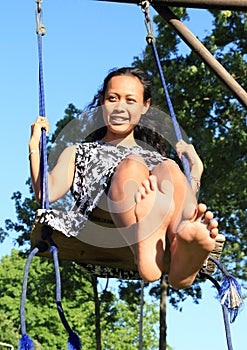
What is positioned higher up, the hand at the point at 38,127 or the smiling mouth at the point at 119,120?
the smiling mouth at the point at 119,120

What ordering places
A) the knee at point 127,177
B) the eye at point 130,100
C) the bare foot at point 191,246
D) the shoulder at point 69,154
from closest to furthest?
the bare foot at point 191,246 < the knee at point 127,177 < the shoulder at point 69,154 < the eye at point 130,100

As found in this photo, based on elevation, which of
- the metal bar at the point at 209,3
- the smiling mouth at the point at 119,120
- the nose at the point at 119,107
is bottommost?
the smiling mouth at the point at 119,120

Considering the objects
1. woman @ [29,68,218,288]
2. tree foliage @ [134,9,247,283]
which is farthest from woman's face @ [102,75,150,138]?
tree foliage @ [134,9,247,283]

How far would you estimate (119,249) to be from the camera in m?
3.22

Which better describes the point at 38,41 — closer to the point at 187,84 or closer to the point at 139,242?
the point at 139,242

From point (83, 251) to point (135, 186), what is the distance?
0.60 meters

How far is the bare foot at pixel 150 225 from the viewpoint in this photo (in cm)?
276

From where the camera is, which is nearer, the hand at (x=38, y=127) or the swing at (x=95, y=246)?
the swing at (x=95, y=246)

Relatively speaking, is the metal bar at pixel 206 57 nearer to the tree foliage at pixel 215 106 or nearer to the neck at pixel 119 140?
A: the neck at pixel 119 140

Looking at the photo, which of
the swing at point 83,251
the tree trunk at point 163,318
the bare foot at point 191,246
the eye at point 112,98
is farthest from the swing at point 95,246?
the tree trunk at point 163,318

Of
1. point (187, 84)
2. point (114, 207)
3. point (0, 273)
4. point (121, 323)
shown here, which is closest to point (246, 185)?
point (187, 84)

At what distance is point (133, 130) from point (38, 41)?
666mm

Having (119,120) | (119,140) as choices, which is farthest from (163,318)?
(119,120)

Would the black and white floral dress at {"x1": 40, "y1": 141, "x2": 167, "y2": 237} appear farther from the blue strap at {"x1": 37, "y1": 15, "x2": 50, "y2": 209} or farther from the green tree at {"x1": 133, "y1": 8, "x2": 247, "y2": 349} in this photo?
the green tree at {"x1": 133, "y1": 8, "x2": 247, "y2": 349}
